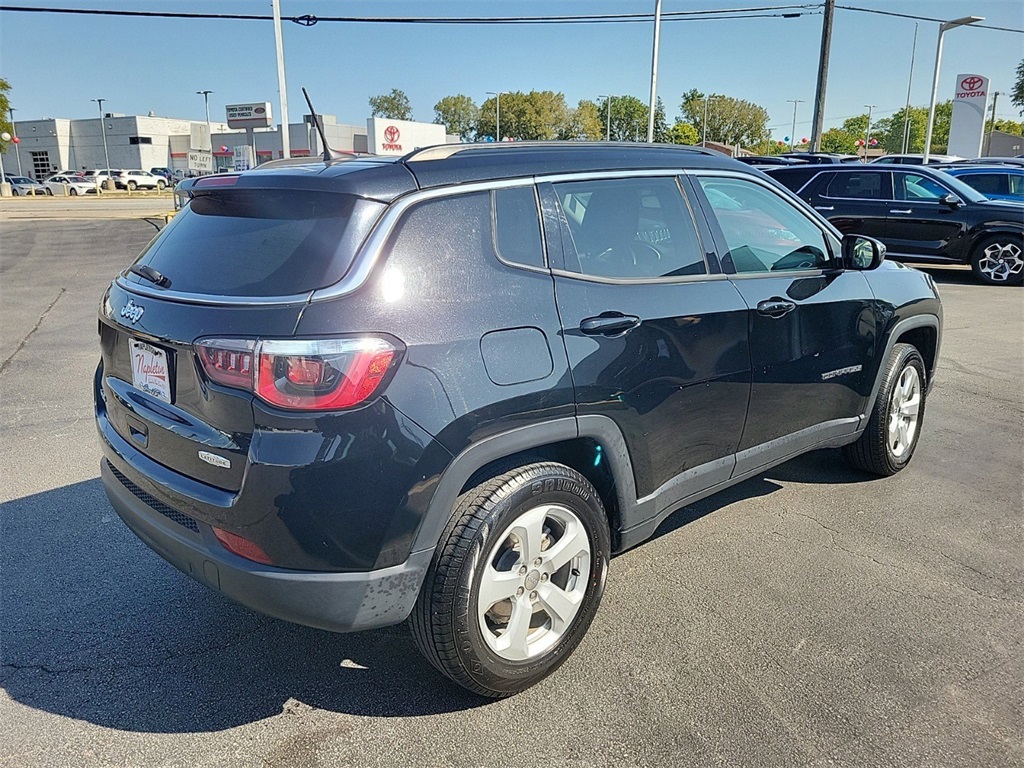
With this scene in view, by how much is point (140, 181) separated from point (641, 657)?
68.2m

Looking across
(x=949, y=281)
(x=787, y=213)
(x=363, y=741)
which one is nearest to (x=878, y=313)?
(x=787, y=213)

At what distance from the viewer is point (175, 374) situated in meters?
2.44

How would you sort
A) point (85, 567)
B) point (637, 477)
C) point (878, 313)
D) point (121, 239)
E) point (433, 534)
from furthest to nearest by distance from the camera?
point (121, 239)
point (878, 313)
point (85, 567)
point (637, 477)
point (433, 534)

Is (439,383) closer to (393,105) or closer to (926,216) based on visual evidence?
(926,216)

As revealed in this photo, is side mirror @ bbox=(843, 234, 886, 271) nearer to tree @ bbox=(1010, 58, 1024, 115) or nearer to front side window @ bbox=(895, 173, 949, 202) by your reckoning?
front side window @ bbox=(895, 173, 949, 202)

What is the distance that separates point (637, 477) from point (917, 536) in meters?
1.84

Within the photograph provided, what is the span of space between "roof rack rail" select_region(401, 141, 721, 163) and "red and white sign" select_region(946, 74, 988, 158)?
3568 cm

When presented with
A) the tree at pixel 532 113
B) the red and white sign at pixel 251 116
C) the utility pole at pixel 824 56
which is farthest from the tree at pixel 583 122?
the utility pole at pixel 824 56

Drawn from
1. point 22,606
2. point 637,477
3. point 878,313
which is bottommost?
point 22,606

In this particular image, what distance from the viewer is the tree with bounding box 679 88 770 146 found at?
98562mm

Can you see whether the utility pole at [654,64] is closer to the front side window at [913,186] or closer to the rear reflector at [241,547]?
the front side window at [913,186]

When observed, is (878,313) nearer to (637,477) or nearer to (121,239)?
(637,477)

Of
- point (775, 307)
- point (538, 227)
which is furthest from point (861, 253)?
point (538, 227)

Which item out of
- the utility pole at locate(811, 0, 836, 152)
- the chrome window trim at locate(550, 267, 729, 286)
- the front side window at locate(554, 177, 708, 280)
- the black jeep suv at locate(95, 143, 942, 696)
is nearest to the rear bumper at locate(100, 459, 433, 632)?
the black jeep suv at locate(95, 143, 942, 696)
